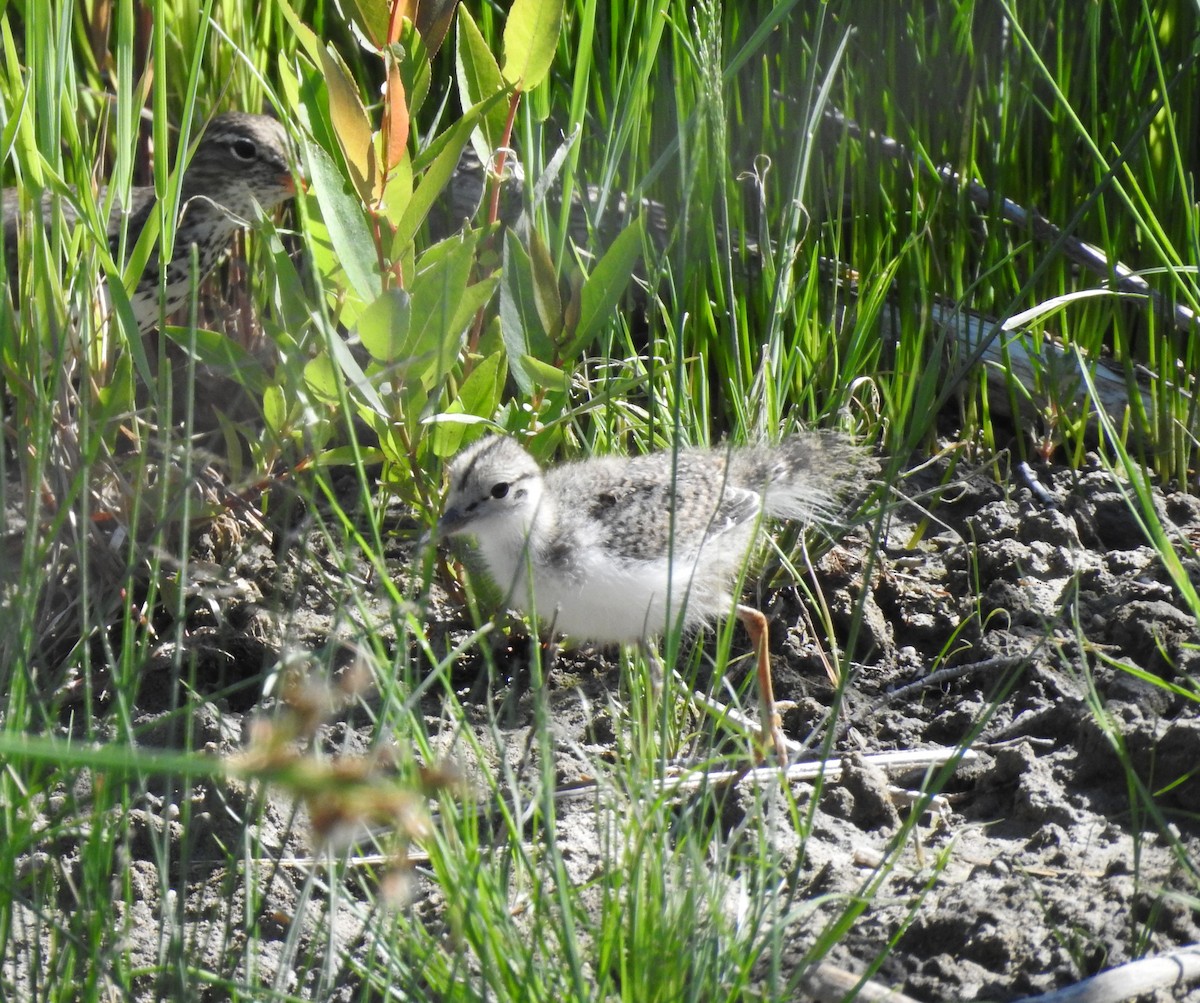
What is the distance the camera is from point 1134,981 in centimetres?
189

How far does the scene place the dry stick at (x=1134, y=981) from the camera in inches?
73.7

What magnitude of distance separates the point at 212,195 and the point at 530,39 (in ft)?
7.32

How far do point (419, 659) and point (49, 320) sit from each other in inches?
43.0

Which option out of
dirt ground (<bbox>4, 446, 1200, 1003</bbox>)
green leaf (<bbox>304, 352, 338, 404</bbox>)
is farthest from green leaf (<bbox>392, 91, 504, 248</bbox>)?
dirt ground (<bbox>4, 446, 1200, 1003</bbox>)

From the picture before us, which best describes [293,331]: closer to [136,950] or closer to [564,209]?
[564,209]

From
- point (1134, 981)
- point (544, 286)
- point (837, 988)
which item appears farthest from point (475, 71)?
point (1134, 981)

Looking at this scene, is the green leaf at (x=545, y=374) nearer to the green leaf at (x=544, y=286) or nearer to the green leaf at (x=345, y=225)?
the green leaf at (x=544, y=286)

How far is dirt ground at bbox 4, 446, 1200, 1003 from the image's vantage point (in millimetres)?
2086

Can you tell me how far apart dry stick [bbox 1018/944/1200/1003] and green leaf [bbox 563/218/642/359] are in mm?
1594

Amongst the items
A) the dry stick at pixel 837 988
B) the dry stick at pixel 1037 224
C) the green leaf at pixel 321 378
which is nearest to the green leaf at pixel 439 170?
the green leaf at pixel 321 378

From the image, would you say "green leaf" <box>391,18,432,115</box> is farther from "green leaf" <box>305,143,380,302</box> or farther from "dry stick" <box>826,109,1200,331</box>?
"dry stick" <box>826,109,1200,331</box>

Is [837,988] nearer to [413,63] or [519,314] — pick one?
[519,314]

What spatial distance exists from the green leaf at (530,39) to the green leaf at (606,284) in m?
0.38

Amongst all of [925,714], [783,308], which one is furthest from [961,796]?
[783,308]
